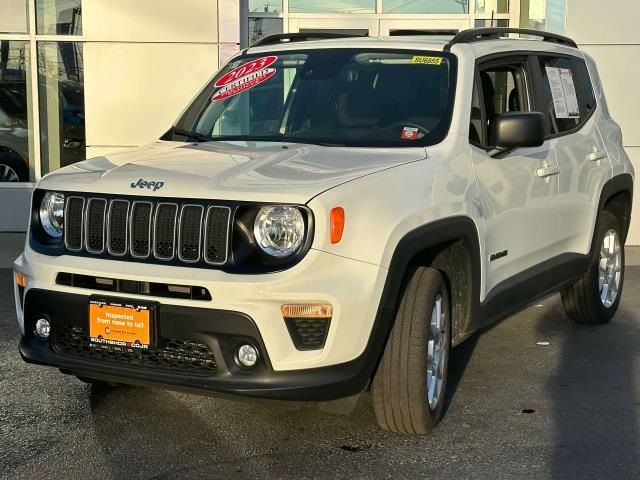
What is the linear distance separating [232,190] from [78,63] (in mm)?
7659

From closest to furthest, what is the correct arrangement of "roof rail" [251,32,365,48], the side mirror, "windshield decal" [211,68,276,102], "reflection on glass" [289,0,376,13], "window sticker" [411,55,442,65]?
the side mirror, "window sticker" [411,55,442,65], "windshield decal" [211,68,276,102], "roof rail" [251,32,365,48], "reflection on glass" [289,0,376,13]

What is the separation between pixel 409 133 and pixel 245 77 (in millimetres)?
1183

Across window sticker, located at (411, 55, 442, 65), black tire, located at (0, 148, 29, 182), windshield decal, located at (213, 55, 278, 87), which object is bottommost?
black tire, located at (0, 148, 29, 182)

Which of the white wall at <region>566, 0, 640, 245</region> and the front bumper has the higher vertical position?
the white wall at <region>566, 0, 640, 245</region>

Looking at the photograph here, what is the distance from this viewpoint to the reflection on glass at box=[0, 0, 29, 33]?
1041 cm

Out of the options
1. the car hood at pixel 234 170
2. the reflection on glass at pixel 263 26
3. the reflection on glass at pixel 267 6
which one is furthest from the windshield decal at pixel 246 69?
the reflection on glass at pixel 267 6

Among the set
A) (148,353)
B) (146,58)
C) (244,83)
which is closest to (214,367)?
(148,353)

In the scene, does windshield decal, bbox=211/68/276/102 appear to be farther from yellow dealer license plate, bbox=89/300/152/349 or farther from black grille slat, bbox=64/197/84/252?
yellow dealer license plate, bbox=89/300/152/349

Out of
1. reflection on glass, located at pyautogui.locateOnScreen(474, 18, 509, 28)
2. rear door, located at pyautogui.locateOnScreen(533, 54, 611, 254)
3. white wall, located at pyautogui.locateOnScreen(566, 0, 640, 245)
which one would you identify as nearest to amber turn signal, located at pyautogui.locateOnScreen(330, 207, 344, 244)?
rear door, located at pyautogui.locateOnScreen(533, 54, 611, 254)

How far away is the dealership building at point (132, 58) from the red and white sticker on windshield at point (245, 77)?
4.73 metres

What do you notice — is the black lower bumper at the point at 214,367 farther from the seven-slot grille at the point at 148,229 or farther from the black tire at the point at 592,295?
the black tire at the point at 592,295

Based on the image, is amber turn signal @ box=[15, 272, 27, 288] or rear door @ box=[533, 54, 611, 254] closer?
amber turn signal @ box=[15, 272, 27, 288]

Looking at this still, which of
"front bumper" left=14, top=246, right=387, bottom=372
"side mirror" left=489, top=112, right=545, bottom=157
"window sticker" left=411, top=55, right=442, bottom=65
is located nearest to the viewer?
"front bumper" left=14, top=246, right=387, bottom=372

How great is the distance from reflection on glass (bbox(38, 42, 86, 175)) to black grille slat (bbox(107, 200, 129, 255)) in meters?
7.10
